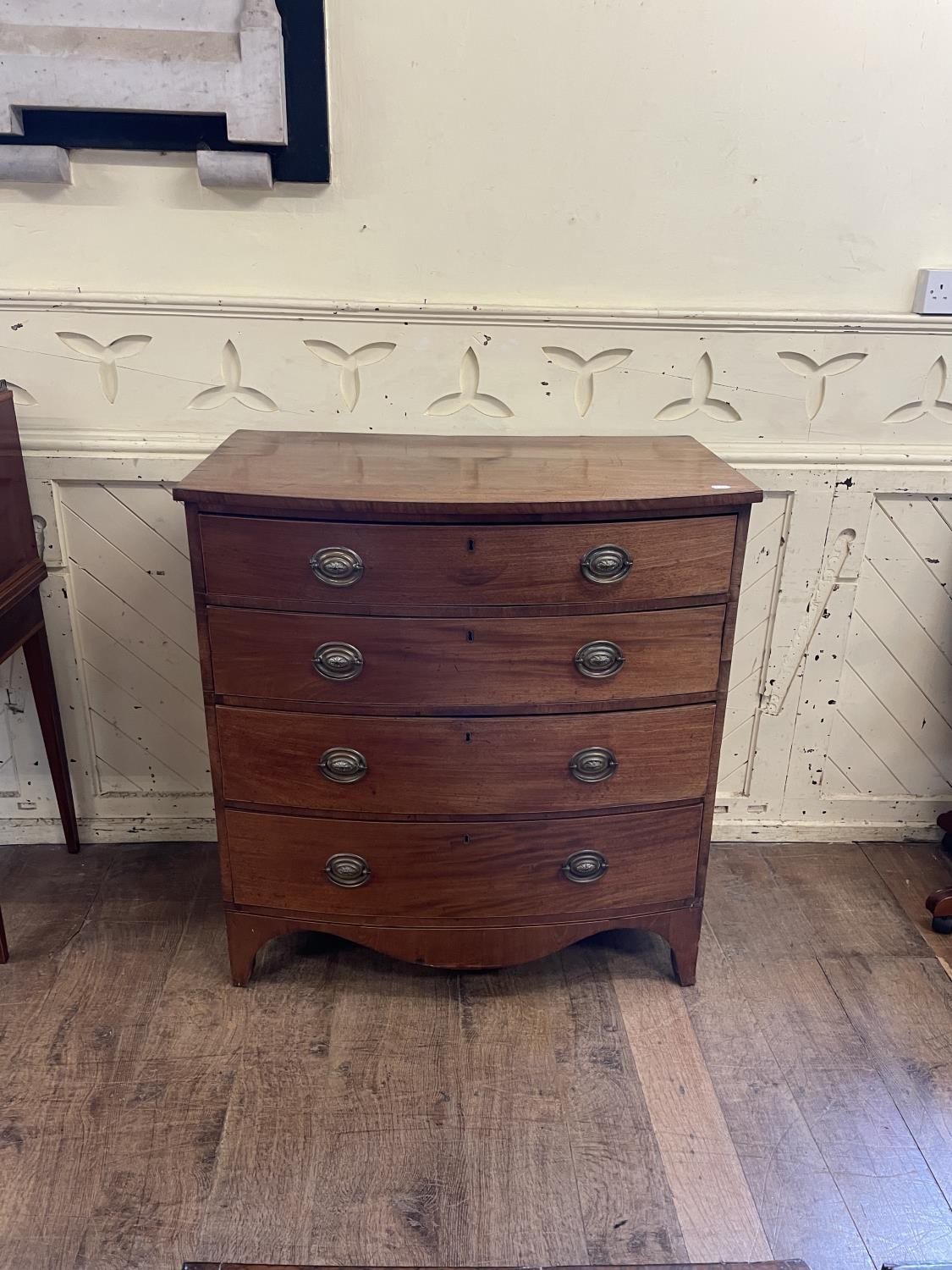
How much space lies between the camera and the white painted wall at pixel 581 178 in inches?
65.5

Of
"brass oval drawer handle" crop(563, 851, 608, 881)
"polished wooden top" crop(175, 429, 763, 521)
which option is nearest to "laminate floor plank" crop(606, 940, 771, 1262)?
"brass oval drawer handle" crop(563, 851, 608, 881)

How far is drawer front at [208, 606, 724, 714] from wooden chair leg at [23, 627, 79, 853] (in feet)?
1.99

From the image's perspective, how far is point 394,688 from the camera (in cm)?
151

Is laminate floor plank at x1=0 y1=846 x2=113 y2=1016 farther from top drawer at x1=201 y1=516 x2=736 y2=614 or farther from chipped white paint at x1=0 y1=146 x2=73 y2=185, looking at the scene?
chipped white paint at x1=0 y1=146 x2=73 y2=185

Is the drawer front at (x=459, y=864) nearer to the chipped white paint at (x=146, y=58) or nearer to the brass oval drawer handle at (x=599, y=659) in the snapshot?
the brass oval drawer handle at (x=599, y=659)

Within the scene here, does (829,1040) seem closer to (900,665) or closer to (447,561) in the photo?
(900,665)

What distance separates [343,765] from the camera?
1554 millimetres

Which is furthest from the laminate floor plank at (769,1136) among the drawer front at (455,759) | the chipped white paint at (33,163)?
the chipped white paint at (33,163)

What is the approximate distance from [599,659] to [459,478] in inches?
14.6

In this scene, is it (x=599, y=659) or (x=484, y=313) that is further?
(x=484, y=313)

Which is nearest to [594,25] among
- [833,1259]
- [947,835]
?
[947,835]

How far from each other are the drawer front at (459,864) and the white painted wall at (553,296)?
550 millimetres

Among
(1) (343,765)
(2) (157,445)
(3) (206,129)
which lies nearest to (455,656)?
(1) (343,765)

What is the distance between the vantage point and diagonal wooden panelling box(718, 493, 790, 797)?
6.43 feet
